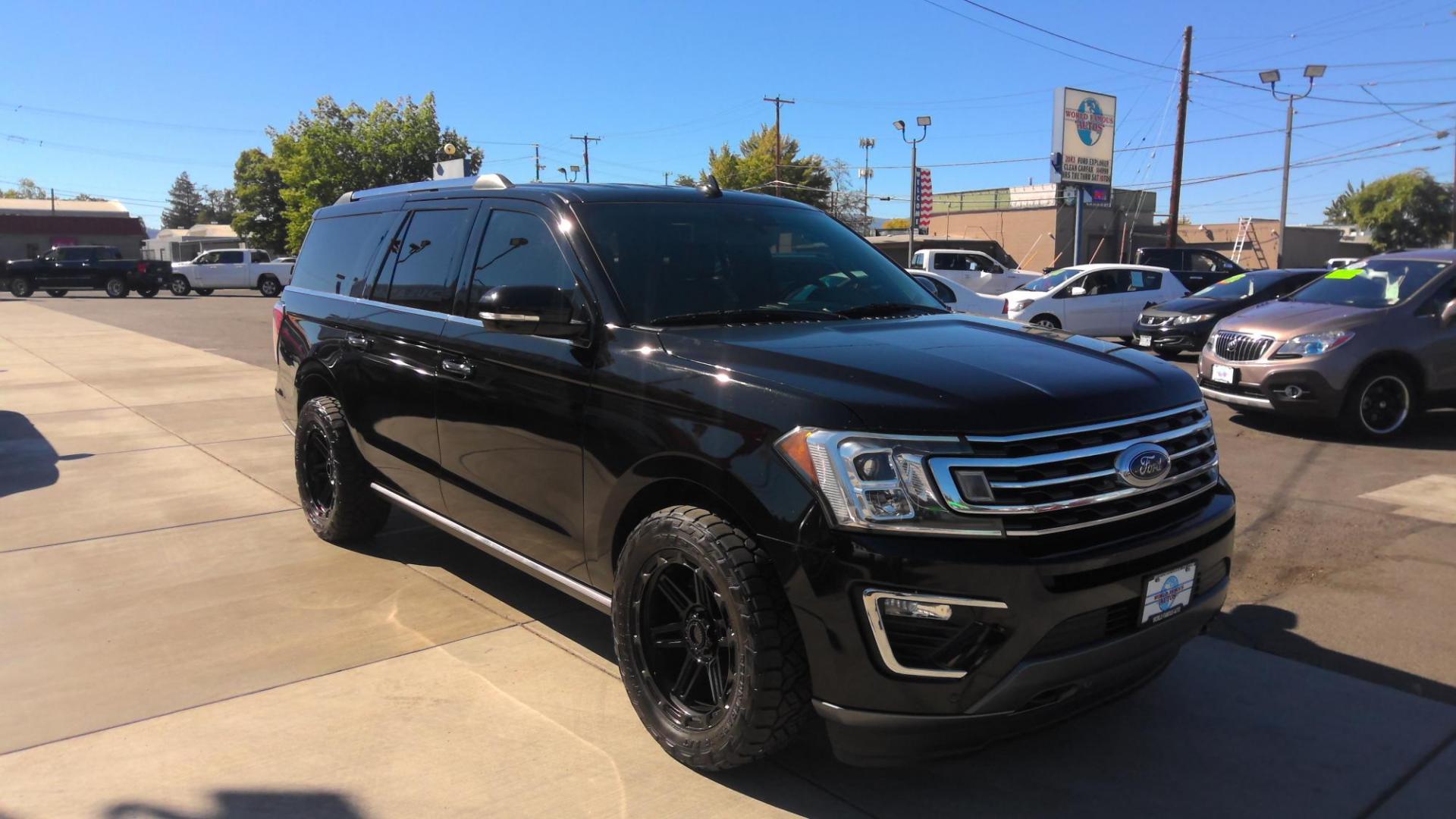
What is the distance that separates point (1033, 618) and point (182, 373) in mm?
13115

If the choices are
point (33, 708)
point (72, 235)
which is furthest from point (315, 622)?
point (72, 235)

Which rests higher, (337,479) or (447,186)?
(447,186)

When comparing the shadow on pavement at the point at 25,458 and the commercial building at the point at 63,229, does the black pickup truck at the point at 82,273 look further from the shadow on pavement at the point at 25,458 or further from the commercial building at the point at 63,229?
the commercial building at the point at 63,229

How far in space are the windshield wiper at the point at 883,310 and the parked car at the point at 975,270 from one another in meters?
23.0

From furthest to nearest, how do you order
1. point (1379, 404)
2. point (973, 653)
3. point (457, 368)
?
1. point (1379, 404)
2. point (457, 368)
3. point (973, 653)

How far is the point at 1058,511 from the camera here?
2.66 m

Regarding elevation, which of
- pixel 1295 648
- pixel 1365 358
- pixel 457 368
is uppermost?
pixel 457 368

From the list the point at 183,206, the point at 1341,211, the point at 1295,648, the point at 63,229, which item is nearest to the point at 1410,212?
the point at 1341,211

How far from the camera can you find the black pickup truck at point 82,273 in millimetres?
34594

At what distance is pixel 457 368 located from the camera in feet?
13.4

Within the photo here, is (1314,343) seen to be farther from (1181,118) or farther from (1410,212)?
(1410,212)

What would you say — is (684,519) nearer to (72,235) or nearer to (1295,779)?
(1295,779)

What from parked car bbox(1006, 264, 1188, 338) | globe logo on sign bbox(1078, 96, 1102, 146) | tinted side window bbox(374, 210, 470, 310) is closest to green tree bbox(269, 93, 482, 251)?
globe logo on sign bbox(1078, 96, 1102, 146)

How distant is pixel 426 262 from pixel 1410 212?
289ft
